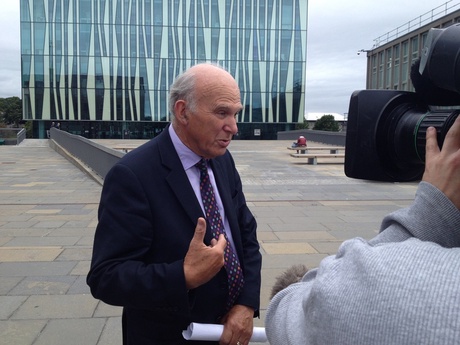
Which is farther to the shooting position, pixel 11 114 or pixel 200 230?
pixel 11 114

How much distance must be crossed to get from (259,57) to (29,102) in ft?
75.6

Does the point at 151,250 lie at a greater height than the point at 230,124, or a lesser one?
lesser

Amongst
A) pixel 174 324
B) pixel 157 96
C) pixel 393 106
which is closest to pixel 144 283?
pixel 174 324

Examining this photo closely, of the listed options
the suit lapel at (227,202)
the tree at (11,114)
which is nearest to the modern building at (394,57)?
the suit lapel at (227,202)

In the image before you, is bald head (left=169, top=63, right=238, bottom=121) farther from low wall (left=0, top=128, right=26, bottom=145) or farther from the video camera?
low wall (left=0, top=128, right=26, bottom=145)

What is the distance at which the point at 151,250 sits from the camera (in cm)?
167

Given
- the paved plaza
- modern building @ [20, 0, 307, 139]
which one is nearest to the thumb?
the paved plaza

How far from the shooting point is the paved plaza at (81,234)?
3409 mm

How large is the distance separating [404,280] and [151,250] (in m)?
1.11

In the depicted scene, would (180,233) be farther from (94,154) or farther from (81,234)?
(94,154)

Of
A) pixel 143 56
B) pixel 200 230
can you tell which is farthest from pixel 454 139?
pixel 143 56

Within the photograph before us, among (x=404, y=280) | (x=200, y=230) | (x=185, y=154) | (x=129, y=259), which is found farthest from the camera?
(x=185, y=154)

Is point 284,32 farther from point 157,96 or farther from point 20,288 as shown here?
point 20,288

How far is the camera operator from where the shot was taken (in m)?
0.69
